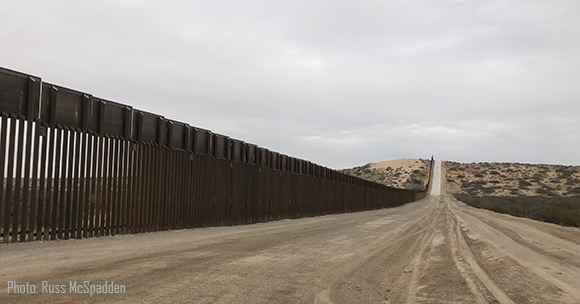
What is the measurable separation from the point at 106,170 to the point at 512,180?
13180cm

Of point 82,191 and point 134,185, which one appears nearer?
point 82,191

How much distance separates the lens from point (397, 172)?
169750mm

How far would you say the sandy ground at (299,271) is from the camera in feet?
23.3

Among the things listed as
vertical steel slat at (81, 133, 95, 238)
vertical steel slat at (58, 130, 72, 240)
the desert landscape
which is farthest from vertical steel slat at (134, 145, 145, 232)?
the desert landscape

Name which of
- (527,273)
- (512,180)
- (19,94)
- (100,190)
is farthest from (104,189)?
(512,180)

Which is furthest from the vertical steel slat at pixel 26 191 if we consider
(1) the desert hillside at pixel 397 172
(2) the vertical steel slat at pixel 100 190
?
(1) the desert hillside at pixel 397 172

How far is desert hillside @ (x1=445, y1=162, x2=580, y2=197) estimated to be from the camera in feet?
361

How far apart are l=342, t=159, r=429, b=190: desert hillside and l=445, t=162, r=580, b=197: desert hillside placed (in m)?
8.82

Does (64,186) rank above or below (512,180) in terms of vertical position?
below

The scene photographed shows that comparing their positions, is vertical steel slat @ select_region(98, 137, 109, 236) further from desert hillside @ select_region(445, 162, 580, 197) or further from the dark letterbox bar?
desert hillside @ select_region(445, 162, 580, 197)

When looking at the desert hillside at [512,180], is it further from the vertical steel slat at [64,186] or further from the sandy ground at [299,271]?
the vertical steel slat at [64,186]

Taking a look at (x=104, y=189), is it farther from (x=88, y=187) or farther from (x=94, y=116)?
(x=94, y=116)

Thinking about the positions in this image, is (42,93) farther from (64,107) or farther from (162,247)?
(162,247)

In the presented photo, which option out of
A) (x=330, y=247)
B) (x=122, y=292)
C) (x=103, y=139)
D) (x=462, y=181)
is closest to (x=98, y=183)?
(x=103, y=139)
